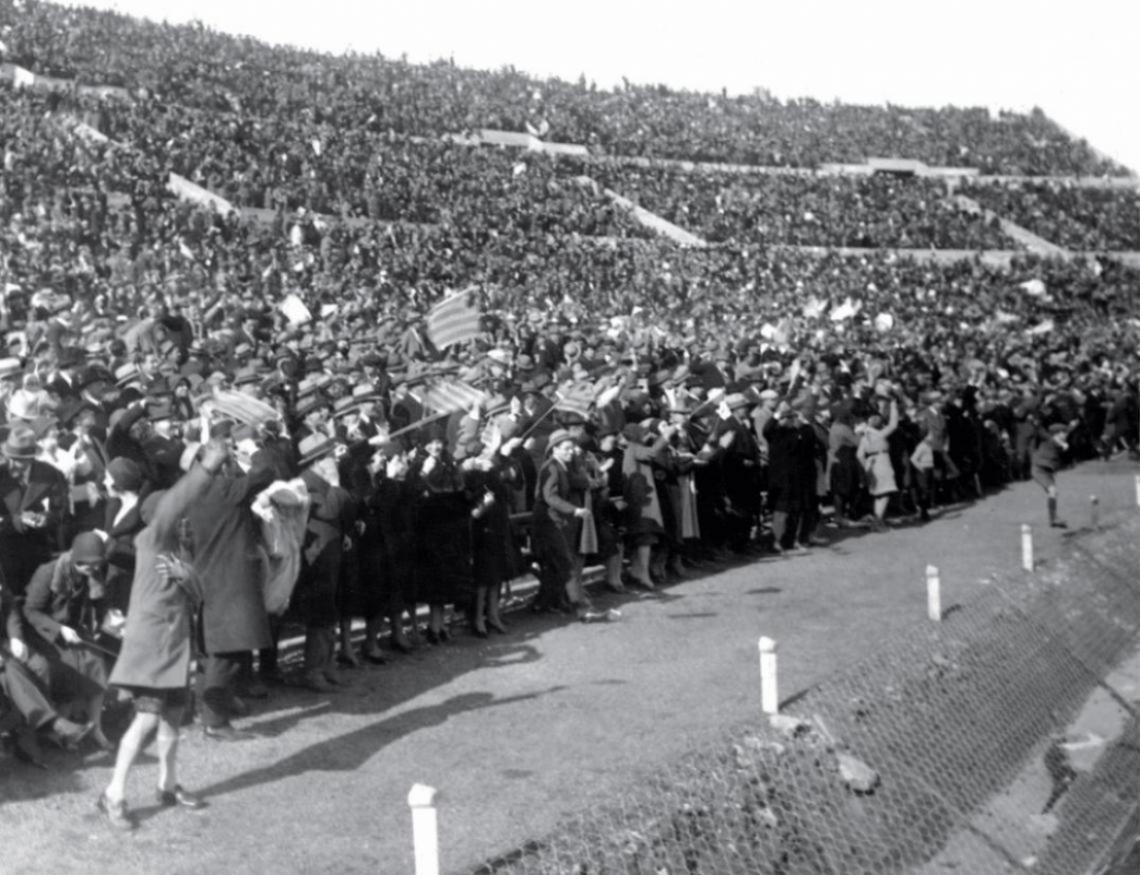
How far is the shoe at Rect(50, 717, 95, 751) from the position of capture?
29.3ft

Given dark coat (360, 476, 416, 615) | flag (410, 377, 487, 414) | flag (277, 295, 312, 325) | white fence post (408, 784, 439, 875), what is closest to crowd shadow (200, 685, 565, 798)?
dark coat (360, 476, 416, 615)

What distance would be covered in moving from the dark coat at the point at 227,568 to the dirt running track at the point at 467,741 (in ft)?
2.33

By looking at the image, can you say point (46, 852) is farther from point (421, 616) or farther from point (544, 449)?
point (544, 449)

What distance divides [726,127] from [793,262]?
2007 cm

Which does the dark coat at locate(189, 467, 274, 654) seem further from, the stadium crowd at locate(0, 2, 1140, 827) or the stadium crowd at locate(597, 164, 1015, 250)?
the stadium crowd at locate(597, 164, 1015, 250)

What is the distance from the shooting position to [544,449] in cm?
1534

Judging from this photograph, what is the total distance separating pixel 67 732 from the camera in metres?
8.96

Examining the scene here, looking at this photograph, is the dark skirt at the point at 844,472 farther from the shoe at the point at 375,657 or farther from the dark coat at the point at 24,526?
the dark coat at the point at 24,526

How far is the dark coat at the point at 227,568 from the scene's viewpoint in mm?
9477

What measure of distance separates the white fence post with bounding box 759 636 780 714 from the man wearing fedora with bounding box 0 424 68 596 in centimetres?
459

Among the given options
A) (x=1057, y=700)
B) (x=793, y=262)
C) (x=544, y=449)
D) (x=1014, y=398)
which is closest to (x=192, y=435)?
(x=544, y=449)

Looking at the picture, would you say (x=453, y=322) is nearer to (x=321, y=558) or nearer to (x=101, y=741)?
(x=321, y=558)

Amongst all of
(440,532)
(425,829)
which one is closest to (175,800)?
(425,829)

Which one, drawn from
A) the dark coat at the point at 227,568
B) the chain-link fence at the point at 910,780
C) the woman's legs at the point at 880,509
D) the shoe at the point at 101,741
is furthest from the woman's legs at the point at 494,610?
the woman's legs at the point at 880,509
